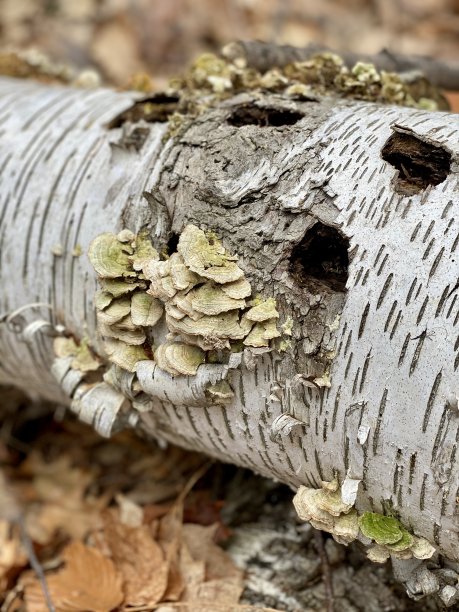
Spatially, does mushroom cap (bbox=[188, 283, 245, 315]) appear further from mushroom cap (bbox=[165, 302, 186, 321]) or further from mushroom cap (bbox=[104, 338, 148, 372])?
mushroom cap (bbox=[104, 338, 148, 372])

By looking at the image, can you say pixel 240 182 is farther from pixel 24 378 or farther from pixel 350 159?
pixel 24 378

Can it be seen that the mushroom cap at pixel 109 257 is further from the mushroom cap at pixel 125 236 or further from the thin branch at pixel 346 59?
the thin branch at pixel 346 59

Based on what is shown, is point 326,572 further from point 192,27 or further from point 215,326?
point 192,27

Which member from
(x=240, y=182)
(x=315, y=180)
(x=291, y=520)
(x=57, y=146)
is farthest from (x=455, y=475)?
(x=57, y=146)

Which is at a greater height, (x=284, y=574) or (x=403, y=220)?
(x=403, y=220)

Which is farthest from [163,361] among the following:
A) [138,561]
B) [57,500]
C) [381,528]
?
[57,500]

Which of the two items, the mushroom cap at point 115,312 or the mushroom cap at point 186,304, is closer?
the mushroom cap at point 186,304

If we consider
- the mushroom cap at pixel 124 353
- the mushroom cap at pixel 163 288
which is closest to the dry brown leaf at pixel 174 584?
the mushroom cap at pixel 124 353

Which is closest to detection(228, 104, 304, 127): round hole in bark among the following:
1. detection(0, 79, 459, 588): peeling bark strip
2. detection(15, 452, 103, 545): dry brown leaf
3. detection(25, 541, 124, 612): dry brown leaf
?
detection(0, 79, 459, 588): peeling bark strip
